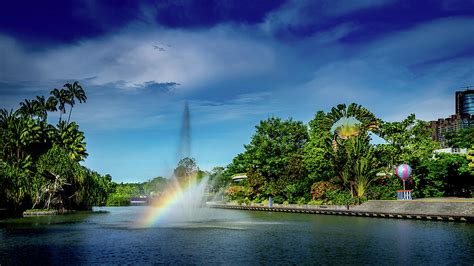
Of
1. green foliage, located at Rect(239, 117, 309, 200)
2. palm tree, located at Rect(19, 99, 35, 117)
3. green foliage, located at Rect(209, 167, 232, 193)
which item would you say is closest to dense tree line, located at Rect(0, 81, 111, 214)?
palm tree, located at Rect(19, 99, 35, 117)

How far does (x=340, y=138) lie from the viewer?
247 feet

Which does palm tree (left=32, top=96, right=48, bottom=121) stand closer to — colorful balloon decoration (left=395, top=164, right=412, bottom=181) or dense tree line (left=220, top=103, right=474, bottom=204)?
dense tree line (left=220, top=103, right=474, bottom=204)

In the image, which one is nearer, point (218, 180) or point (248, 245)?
point (248, 245)

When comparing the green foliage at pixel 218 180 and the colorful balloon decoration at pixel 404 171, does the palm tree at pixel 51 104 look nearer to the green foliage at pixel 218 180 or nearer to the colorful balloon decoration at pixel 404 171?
the green foliage at pixel 218 180

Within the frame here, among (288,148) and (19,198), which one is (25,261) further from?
(288,148)

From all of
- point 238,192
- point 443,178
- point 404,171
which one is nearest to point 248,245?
point 404,171

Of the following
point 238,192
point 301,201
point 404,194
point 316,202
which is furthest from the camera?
point 238,192

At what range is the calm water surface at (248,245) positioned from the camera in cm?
2381

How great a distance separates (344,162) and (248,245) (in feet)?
123

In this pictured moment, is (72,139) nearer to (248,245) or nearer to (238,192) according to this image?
(238,192)

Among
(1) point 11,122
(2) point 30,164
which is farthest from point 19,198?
(1) point 11,122

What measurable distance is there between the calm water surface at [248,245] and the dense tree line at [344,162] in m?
21.6

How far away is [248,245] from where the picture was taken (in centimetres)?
2959

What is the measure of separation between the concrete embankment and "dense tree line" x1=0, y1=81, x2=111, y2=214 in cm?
3067
